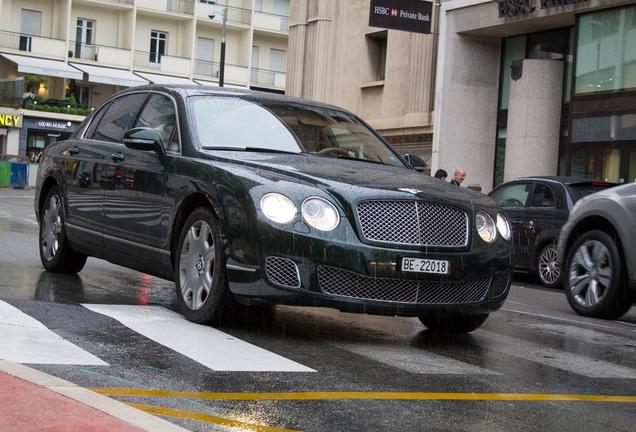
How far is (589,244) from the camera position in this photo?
34.6 feet

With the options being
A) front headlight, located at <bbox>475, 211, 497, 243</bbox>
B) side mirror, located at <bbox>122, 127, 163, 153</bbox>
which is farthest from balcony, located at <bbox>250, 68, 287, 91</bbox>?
front headlight, located at <bbox>475, 211, 497, 243</bbox>

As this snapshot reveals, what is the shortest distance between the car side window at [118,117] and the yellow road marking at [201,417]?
478 cm

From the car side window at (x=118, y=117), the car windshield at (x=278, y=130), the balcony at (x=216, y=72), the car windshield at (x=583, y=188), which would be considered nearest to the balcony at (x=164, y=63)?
the balcony at (x=216, y=72)

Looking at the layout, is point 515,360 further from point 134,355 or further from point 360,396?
point 134,355

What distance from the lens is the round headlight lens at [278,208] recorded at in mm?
6988

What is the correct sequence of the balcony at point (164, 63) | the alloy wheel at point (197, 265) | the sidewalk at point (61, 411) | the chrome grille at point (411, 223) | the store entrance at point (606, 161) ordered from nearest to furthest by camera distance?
the sidewalk at point (61, 411), the chrome grille at point (411, 223), the alloy wheel at point (197, 265), the store entrance at point (606, 161), the balcony at point (164, 63)

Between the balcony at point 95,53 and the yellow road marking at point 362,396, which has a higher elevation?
the balcony at point 95,53

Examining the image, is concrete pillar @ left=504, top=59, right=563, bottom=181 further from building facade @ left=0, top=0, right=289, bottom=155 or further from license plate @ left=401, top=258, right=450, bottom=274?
building facade @ left=0, top=0, right=289, bottom=155

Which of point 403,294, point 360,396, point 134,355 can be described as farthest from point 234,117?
point 360,396

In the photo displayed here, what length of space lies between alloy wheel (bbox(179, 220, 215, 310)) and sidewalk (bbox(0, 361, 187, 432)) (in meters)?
2.39

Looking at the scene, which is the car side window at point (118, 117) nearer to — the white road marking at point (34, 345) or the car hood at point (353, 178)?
the car hood at point (353, 178)

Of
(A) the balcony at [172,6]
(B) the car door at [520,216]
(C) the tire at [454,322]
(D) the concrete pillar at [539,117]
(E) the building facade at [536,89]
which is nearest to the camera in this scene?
(C) the tire at [454,322]

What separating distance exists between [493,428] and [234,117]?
4.10 meters

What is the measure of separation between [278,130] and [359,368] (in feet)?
8.70
